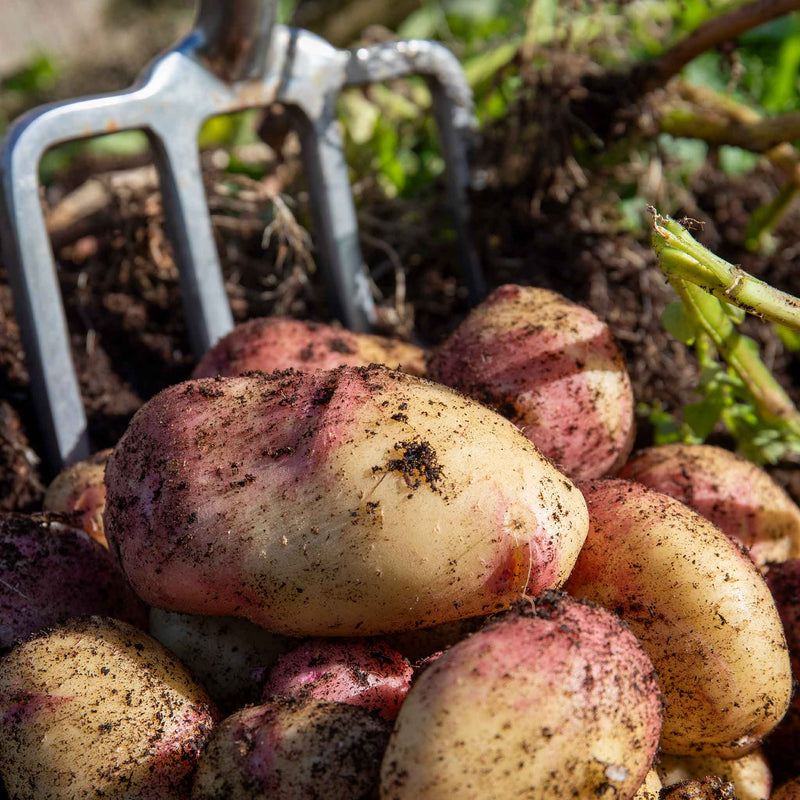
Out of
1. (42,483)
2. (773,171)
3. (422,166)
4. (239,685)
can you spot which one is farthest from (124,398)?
(773,171)

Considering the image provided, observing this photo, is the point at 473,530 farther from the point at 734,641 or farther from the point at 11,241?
Answer: the point at 11,241

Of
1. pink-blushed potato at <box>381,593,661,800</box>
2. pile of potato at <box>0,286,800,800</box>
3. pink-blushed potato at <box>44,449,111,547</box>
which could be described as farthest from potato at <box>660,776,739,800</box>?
pink-blushed potato at <box>44,449,111,547</box>

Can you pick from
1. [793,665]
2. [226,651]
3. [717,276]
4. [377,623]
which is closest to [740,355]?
[717,276]

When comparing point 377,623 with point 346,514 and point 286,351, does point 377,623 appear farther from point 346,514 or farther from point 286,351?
point 286,351

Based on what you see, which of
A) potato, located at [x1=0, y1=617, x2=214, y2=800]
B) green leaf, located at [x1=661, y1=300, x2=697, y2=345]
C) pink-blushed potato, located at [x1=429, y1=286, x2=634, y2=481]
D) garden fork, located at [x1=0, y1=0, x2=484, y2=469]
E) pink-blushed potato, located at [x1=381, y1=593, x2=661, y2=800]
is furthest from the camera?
garden fork, located at [x1=0, y1=0, x2=484, y2=469]

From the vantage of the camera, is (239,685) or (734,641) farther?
(239,685)

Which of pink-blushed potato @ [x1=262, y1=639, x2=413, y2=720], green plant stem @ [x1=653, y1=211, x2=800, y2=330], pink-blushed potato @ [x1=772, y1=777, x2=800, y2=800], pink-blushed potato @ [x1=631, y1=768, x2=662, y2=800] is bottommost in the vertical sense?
pink-blushed potato @ [x1=772, y1=777, x2=800, y2=800]

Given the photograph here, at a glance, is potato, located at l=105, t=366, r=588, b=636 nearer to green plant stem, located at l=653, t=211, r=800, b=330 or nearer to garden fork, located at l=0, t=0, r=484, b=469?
green plant stem, located at l=653, t=211, r=800, b=330
